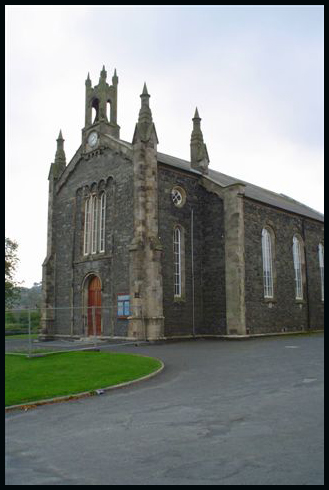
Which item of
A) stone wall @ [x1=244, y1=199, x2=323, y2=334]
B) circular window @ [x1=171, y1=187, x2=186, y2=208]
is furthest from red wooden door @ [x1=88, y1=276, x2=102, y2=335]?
stone wall @ [x1=244, y1=199, x2=323, y2=334]

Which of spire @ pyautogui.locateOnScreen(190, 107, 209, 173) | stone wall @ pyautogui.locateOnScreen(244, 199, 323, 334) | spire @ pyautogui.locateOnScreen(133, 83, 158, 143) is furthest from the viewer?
spire @ pyautogui.locateOnScreen(190, 107, 209, 173)

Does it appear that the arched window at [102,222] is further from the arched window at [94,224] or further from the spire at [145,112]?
the spire at [145,112]

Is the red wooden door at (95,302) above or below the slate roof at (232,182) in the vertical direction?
below

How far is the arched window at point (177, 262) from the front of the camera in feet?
90.3

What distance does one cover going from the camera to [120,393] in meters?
11.5

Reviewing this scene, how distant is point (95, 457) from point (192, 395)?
4698mm

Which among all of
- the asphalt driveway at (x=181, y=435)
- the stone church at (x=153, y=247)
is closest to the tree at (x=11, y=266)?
the stone church at (x=153, y=247)

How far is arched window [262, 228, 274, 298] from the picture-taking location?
1205 inches

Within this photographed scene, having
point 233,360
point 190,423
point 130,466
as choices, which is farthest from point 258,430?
point 233,360

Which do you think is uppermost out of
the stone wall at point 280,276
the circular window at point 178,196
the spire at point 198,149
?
the spire at point 198,149

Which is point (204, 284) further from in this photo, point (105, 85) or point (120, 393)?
point (120, 393)

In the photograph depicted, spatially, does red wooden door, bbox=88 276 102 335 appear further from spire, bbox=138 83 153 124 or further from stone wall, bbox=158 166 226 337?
spire, bbox=138 83 153 124

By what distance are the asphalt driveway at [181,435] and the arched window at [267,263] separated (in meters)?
17.5

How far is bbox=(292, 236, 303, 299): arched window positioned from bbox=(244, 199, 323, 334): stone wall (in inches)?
19.3
